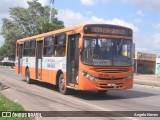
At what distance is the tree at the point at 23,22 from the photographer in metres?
83.9

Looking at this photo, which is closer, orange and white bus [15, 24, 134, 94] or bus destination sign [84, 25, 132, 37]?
orange and white bus [15, 24, 134, 94]

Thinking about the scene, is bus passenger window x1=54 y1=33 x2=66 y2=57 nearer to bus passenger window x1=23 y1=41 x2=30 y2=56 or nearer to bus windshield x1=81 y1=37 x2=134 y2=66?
bus windshield x1=81 y1=37 x2=134 y2=66

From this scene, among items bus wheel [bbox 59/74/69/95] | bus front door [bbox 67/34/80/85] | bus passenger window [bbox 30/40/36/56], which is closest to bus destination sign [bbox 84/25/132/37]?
bus front door [bbox 67/34/80/85]

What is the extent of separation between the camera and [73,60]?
58.1 ft

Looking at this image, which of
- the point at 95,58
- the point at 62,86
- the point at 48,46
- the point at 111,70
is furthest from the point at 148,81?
the point at 95,58

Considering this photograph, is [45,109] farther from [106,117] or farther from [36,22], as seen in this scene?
[36,22]

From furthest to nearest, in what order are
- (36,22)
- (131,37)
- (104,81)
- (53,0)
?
1. (36,22)
2. (53,0)
3. (131,37)
4. (104,81)

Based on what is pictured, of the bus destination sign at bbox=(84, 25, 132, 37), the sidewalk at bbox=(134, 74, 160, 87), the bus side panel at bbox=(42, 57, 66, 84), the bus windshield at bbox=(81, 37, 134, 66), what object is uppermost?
the bus destination sign at bbox=(84, 25, 132, 37)

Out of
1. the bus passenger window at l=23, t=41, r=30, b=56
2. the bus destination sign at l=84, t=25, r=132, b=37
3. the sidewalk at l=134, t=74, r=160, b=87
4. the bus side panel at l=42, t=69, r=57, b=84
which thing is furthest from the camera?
the sidewalk at l=134, t=74, r=160, b=87

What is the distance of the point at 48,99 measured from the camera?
16891 mm

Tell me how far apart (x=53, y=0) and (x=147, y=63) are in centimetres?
3484

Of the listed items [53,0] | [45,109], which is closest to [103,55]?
[45,109]

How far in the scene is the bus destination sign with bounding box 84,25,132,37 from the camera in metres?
16.9

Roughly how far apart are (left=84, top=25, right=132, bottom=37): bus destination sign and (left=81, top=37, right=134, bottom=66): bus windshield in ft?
1.00
